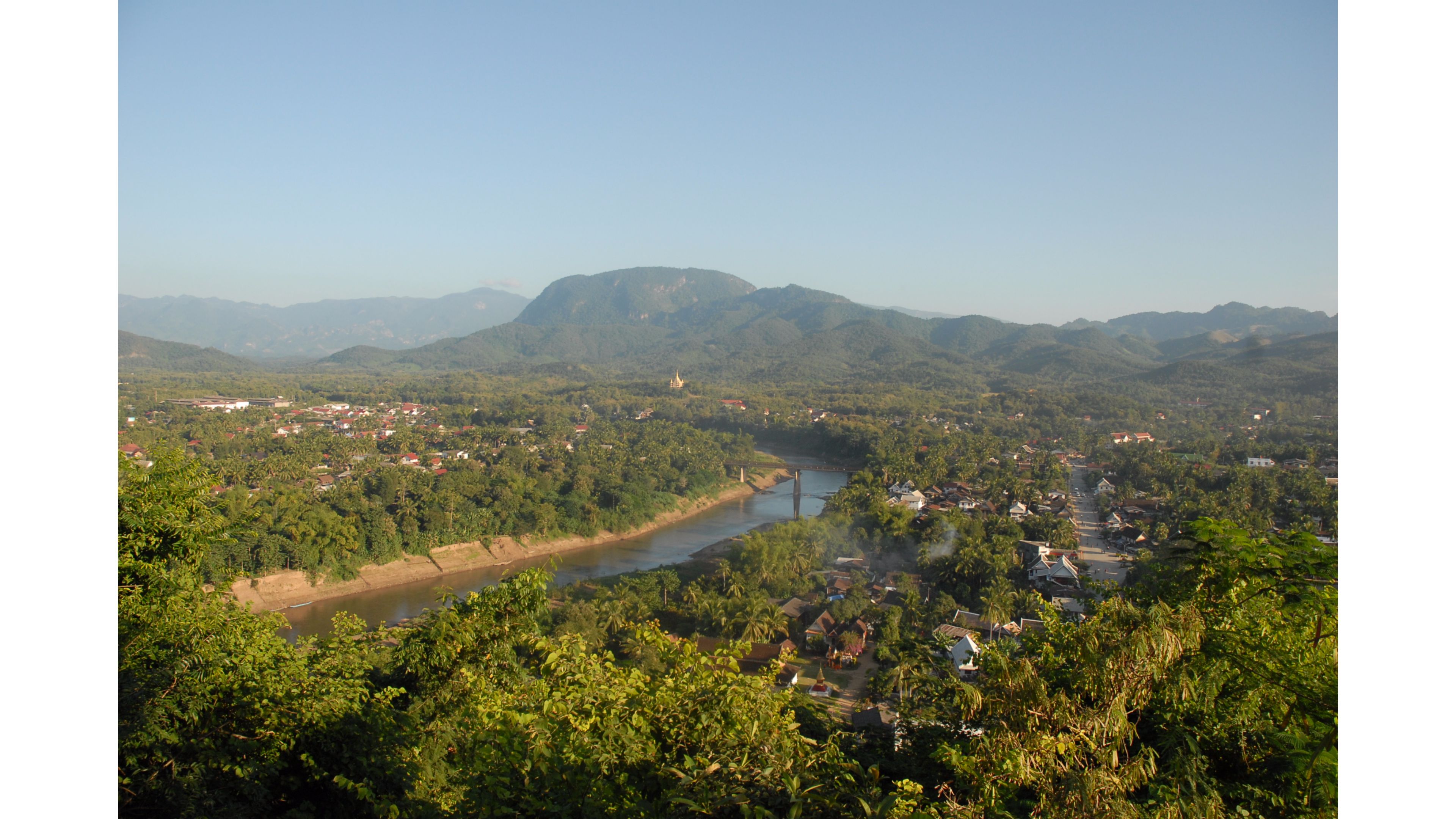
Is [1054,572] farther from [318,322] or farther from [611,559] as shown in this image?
[318,322]

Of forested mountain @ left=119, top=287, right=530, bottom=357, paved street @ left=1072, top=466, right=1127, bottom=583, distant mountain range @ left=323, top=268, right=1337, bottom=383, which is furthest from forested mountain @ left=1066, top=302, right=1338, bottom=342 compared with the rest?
forested mountain @ left=119, top=287, right=530, bottom=357

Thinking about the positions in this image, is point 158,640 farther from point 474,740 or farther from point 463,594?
point 463,594

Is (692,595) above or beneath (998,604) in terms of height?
beneath

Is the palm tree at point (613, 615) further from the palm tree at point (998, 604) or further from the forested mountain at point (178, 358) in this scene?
the forested mountain at point (178, 358)

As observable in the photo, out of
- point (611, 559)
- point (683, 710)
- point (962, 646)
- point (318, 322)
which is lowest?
point (611, 559)

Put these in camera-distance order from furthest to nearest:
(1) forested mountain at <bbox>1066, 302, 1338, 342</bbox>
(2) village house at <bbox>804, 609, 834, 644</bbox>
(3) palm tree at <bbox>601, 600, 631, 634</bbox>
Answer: (1) forested mountain at <bbox>1066, 302, 1338, 342</bbox> < (3) palm tree at <bbox>601, 600, 631, 634</bbox> < (2) village house at <bbox>804, 609, 834, 644</bbox>

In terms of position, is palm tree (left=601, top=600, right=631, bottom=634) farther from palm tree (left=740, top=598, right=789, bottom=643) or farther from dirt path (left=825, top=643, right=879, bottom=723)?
dirt path (left=825, top=643, right=879, bottom=723)

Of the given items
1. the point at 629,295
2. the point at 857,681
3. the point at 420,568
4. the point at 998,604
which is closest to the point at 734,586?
the point at 857,681

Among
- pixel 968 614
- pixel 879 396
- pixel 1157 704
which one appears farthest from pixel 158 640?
pixel 879 396
